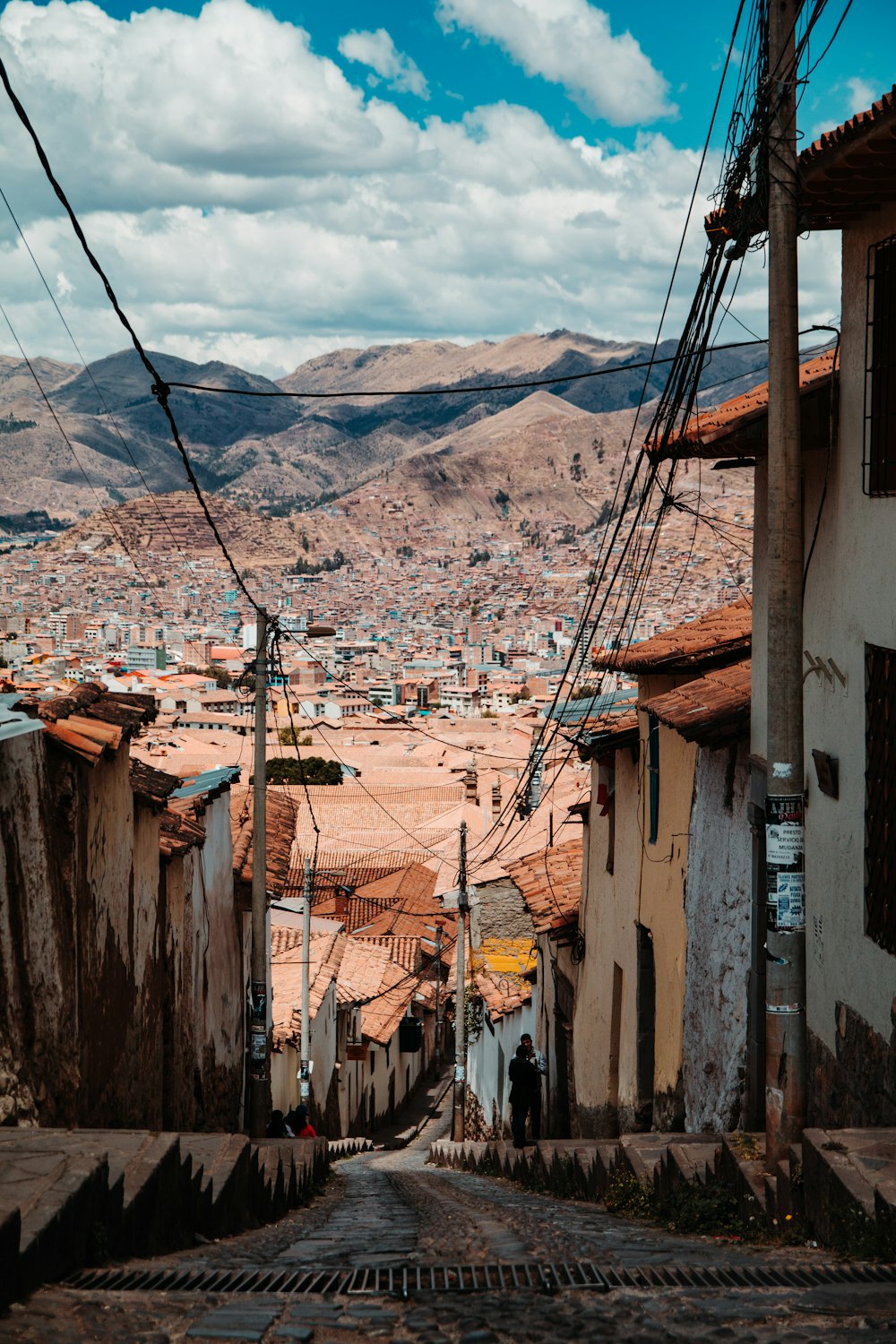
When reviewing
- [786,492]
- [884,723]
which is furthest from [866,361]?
[884,723]

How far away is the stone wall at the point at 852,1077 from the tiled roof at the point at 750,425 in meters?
2.91

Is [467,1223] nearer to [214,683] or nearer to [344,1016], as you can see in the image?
[344,1016]

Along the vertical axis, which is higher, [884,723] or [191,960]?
[884,723]

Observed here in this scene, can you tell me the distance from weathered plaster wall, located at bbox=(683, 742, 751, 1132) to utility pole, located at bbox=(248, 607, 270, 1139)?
5120 mm

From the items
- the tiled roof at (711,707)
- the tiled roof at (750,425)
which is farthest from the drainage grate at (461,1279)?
the tiled roof at (711,707)

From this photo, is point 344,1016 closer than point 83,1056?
No

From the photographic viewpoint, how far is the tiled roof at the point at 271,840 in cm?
1652

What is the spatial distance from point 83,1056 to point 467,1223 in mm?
2296

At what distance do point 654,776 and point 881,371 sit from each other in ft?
20.2

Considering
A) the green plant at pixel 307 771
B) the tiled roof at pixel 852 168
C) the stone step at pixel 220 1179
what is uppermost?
the green plant at pixel 307 771

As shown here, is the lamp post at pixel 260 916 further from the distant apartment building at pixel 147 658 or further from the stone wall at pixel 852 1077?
the distant apartment building at pixel 147 658

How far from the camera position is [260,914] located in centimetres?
1455

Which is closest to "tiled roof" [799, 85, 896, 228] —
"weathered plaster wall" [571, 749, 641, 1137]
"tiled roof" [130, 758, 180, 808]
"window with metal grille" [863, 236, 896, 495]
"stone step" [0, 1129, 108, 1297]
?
"window with metal grille" [863, 236, 896, 495]

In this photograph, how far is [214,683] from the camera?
129125 mm
